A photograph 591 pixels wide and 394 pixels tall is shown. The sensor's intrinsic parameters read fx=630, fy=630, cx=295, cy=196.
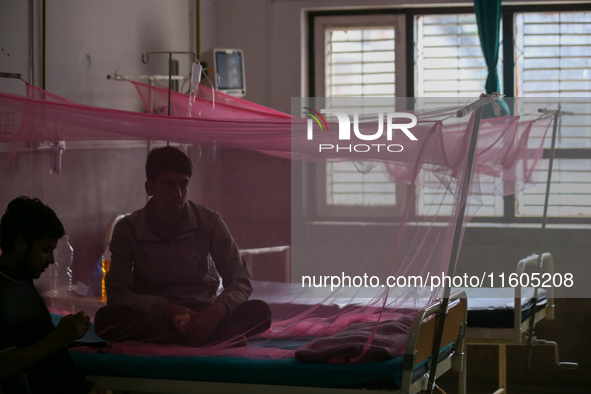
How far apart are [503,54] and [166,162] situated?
2883 millimetres

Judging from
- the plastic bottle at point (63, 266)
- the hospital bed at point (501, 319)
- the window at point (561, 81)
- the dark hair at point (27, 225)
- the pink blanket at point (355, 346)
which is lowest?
the hospital bed at point (501, 319)

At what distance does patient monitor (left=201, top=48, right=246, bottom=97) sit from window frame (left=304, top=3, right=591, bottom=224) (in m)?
0.64

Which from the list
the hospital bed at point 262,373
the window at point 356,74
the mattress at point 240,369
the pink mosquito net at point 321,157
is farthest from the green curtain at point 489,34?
the mattress at point 240,369

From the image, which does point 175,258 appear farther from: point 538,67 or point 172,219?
point 538,67

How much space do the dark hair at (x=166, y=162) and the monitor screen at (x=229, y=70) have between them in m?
1.72

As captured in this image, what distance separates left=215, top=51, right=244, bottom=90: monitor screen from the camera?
393 cm

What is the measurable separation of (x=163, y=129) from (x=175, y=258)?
0.46 metres

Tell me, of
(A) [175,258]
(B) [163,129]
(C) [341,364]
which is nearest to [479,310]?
(C) [341,364]

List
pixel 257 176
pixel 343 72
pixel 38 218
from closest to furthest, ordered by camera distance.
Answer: pixel 38 218, pixel 257 176, pixel 343 72

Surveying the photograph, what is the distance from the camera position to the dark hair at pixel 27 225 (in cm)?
169

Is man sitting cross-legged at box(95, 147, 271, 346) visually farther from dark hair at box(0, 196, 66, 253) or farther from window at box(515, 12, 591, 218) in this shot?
window at box(515, 12, 591, 218)

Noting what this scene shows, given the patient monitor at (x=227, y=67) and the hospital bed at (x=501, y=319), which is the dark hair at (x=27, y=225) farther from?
the patient monitor at (x=227, y=67)

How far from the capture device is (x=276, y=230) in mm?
2832

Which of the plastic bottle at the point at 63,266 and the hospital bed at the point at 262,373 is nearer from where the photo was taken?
the hospital bed at the point at 262,373
